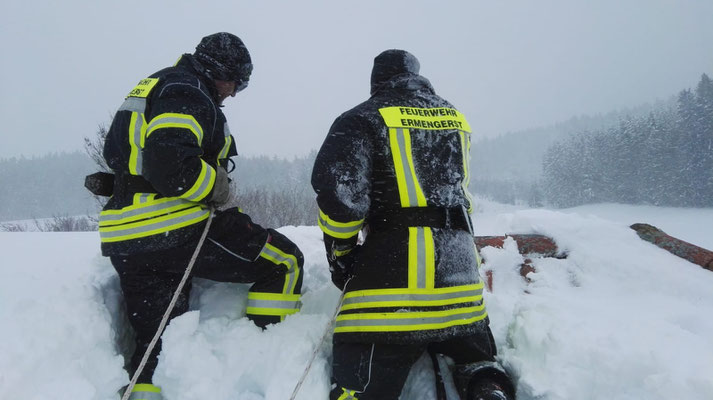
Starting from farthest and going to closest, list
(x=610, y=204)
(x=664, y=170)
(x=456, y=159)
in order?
(x=610, y=204)
(x=664, y=170)
(x=456, y=159)

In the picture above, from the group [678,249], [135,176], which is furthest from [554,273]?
[135,176]

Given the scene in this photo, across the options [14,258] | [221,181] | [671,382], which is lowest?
[671,382]

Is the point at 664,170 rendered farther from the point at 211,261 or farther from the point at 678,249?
the point at 211,261

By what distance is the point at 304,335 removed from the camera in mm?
2473

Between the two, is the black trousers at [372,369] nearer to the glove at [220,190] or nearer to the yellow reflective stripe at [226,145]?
the glove at [220,190]

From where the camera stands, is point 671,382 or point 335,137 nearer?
point 671,382

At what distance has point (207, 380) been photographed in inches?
87.2

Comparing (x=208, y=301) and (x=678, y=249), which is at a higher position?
(x=678, y=249)

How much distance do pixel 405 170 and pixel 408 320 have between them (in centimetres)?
78

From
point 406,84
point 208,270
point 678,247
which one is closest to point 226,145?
point 208,270

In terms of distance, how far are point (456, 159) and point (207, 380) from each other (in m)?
1.84

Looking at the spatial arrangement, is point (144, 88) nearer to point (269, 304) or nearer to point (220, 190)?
point (220, 190)

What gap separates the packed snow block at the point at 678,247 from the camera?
130 inches

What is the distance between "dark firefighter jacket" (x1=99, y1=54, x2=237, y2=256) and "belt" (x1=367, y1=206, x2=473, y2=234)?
1021 mm
